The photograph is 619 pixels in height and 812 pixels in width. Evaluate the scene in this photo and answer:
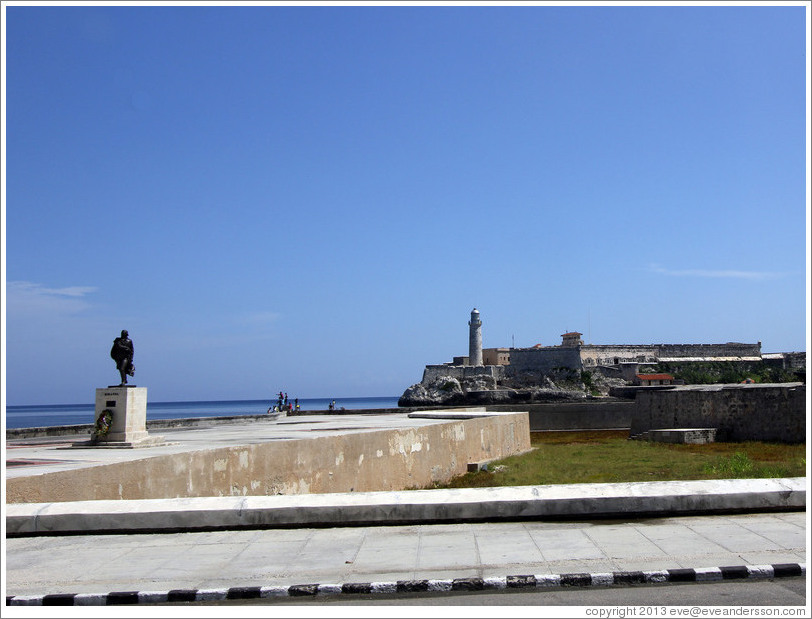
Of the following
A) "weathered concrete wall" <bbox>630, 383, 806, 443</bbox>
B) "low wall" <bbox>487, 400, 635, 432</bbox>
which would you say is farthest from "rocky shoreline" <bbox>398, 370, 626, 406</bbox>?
"weathered concrete wall" <bbox>630, 383, 806, 443</bbox>

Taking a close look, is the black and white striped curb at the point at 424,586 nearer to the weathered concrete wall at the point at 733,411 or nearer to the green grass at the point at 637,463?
the green grass at the point at 637,463

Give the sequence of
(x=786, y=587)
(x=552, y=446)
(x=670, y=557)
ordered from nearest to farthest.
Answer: (x=786, y=587) → (x=670, y=557) → (x=552, y=446)

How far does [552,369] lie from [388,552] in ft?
272

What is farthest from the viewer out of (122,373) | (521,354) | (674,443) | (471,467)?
(521,354)

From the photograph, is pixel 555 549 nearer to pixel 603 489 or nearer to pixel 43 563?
pixel 603 489

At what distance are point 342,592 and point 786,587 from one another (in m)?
3.03

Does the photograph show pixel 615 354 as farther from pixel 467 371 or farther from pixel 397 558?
pixel 397 558

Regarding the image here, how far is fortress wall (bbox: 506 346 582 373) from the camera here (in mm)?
86375

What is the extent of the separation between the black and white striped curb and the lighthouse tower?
8748cm

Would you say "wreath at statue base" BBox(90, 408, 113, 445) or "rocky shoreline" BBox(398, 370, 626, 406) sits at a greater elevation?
"wreath at statue base" BBox(90, 408, 113, 445)

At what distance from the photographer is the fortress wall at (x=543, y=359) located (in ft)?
283

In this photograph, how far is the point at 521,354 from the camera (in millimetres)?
90250

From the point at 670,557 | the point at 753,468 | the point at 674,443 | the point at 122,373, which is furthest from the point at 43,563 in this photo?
the point at 674,443

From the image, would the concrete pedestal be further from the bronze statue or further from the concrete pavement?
the concrete pavement
